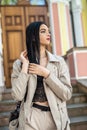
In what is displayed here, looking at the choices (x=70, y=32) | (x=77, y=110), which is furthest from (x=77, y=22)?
(x=77, y=110)

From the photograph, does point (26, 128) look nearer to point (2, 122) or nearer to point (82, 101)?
point (2, 122)

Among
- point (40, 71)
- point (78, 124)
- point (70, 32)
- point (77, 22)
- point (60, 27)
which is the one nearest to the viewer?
point (40, 71)

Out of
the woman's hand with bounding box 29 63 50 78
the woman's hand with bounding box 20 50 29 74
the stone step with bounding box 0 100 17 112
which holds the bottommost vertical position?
the stone step with bounding box 0 100 17 112

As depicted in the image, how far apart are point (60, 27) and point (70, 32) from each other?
338 millimetres

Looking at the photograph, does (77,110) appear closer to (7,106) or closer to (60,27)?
(7,106)

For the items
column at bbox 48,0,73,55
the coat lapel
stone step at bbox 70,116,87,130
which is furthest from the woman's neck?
column at bbox 48,0,73,55

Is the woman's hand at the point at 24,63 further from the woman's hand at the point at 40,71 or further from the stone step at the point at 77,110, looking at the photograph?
the stone step at the point at 77,110

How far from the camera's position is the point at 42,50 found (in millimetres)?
1572

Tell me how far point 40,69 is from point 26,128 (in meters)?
0.33

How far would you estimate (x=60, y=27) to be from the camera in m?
7.30

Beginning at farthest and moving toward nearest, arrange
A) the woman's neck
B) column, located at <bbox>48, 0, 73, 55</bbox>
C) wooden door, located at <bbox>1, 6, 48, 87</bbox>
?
1. column, located at <bbox>48, 0, 73, 55</bbox>
2. wooden door, located at <bbox>1, 6, 48, 87</bbox>
3. the woman's neck

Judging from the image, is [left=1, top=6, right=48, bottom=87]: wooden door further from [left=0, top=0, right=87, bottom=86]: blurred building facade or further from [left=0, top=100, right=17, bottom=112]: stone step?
[left=0, top=100, right=17, bottom=112]: stone step

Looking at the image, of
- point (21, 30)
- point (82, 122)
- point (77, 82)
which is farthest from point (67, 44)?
point (82, 122)

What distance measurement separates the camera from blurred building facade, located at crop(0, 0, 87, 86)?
6.18 m
